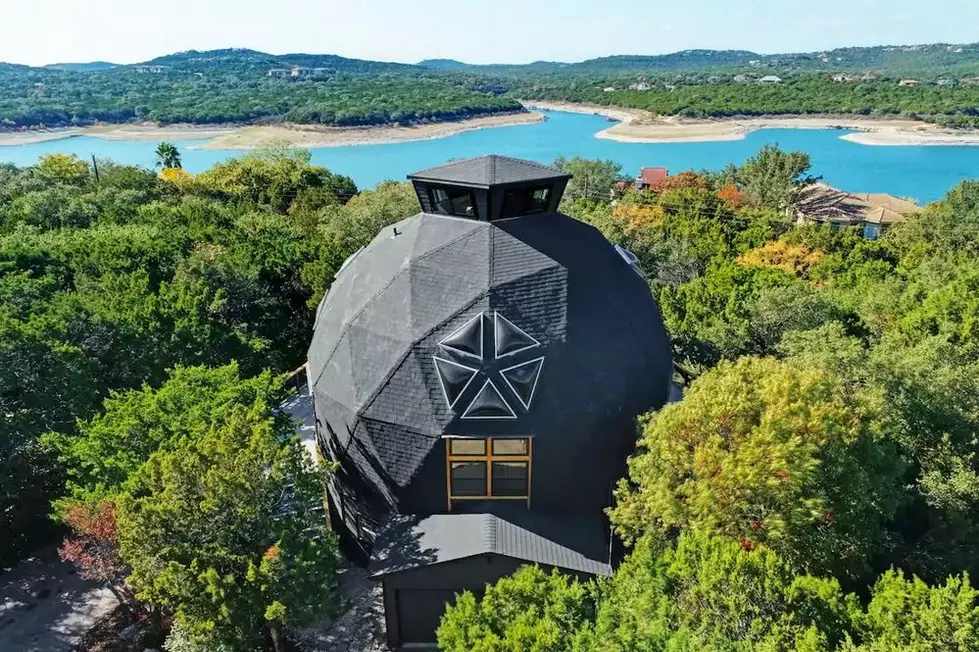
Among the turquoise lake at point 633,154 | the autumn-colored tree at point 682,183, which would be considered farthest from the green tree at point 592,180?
the turquoise lake at point 633,154

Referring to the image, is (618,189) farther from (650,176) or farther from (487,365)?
(487,365)

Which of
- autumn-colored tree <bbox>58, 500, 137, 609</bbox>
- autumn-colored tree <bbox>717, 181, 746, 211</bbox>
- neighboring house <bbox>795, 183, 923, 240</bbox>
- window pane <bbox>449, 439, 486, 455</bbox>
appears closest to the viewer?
autumn-colored tree <bbox>58, 500, 137, 609</bbox>

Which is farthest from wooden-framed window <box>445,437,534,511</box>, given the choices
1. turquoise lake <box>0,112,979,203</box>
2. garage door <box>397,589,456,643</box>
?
turquoise lake <box>0,112,979,203</box>

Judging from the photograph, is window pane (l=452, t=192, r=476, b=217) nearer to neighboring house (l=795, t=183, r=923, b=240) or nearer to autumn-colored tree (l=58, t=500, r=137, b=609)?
autumn-colored tree (l=58, t=500, r=137, b=609)

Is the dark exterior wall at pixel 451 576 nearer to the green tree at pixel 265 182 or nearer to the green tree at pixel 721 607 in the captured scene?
the green tree at pixel 721 607

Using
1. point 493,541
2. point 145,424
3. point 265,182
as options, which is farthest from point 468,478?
point 265,182

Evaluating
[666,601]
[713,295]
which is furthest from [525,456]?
[713,295]
